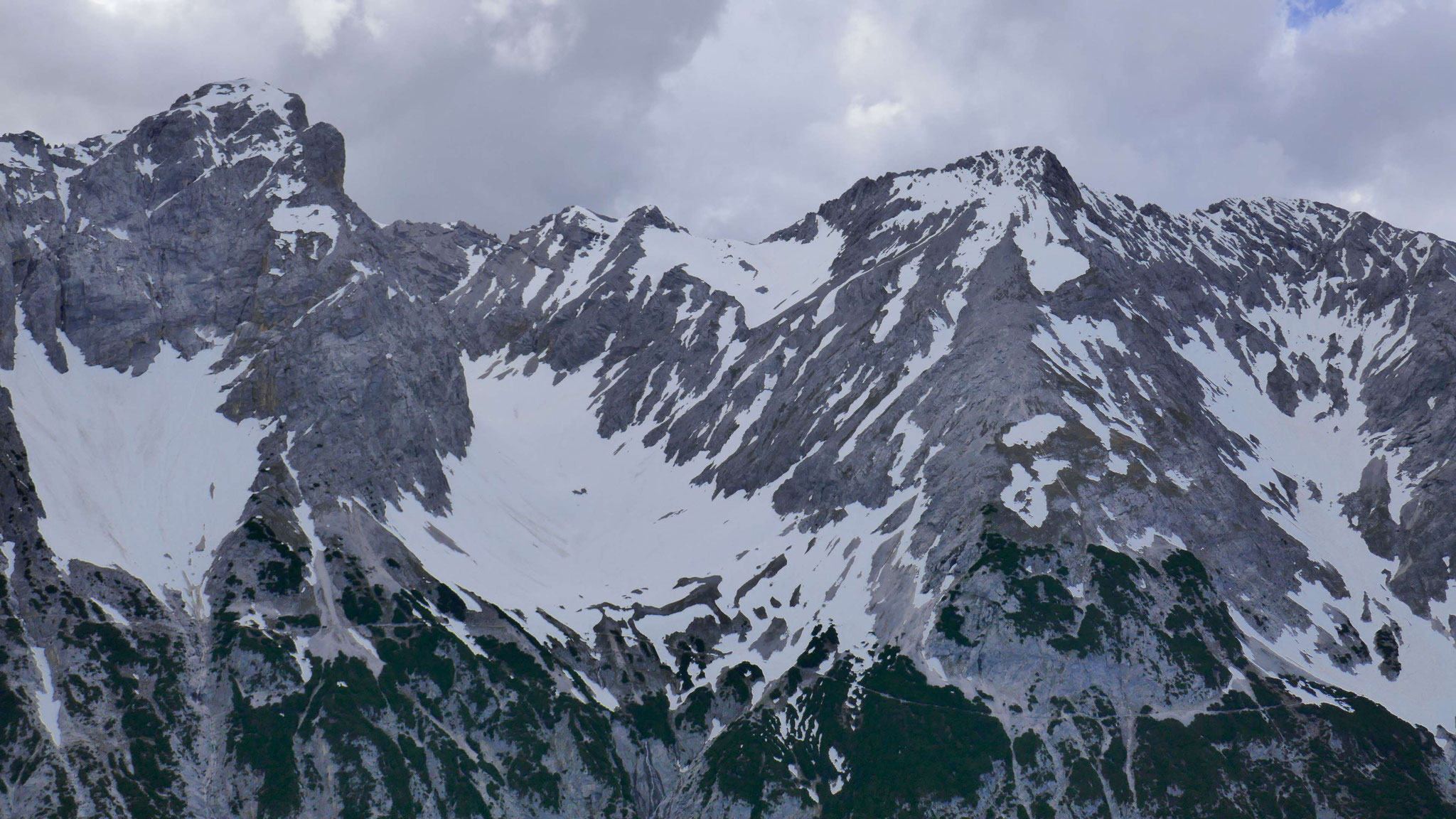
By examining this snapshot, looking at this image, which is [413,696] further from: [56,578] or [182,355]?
[182,355]

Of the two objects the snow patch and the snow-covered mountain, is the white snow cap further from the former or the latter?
the snow patch

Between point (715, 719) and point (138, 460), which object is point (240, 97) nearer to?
point (138, 460)

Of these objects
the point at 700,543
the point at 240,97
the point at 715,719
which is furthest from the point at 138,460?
the point at 240,97

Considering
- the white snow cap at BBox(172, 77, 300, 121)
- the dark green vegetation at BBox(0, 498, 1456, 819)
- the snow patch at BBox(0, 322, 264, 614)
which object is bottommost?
the dark green vegetation at BBox(0, 498, 1456, 819)

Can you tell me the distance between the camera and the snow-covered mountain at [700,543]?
318ft

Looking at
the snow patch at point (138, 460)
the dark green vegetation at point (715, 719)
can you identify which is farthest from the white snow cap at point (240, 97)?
the dark green vegetation at point (715, 719)

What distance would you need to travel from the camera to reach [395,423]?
149500 millimetres

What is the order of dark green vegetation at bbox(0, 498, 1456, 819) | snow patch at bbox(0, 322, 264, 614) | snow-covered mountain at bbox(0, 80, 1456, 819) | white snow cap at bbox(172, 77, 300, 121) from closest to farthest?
dark green vegetation at bbox(0, 498, 1456, 819), snow-covered mountain at bbox(0, 80, 1456, 819), snow patch at bbox(0, 322, 264, 614), white snow cap at bbox(172, 77, 300, 121)

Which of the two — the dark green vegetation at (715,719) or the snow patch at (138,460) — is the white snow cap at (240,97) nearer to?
the snow patch at (138,460)

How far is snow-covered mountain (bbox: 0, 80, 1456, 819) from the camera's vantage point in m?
96.8

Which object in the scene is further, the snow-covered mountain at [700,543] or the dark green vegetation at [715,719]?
the snow-covered mountain at [700,543]

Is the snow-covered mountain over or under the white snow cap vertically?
under

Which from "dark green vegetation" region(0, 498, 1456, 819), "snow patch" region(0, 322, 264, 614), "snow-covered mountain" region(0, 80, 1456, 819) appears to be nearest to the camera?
"dark green vegetation" region(0, 498, 1456, 819)

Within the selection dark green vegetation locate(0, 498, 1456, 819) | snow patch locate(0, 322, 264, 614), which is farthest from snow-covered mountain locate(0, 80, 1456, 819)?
snow patch locate(0, 322, 264, 614)
